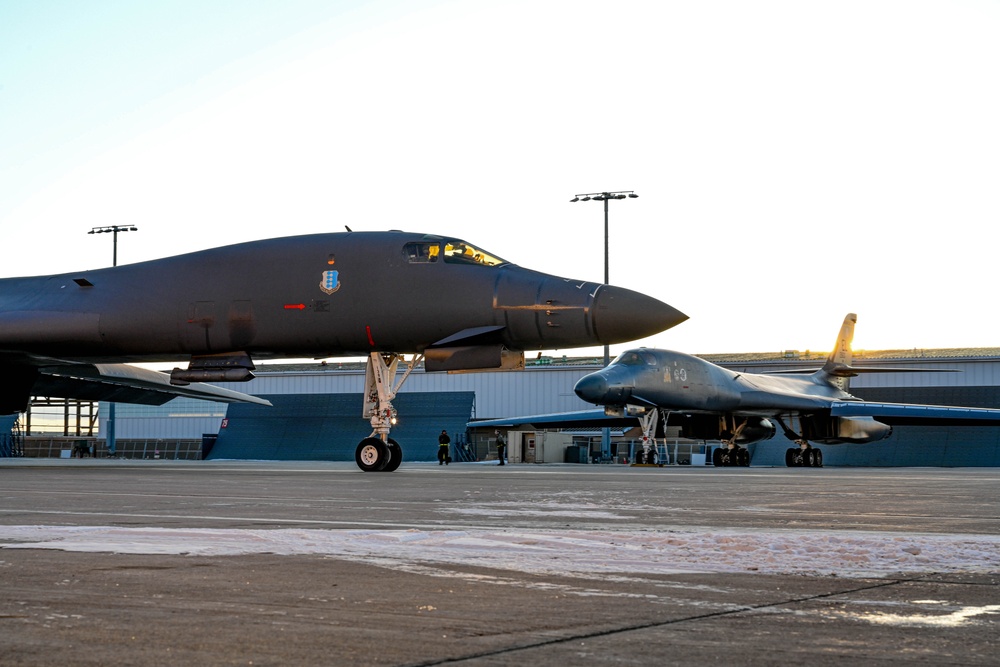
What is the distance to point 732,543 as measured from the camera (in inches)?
214

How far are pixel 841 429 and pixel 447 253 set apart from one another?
22999 millimetres

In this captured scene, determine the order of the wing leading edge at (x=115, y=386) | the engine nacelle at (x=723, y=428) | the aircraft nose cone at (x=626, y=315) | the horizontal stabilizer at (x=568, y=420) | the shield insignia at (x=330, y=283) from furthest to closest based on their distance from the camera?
the horizontal stabilizer at (x=568, y=420) → the engine nacelle at (x=723, y=428) → the wing leading edge at (x=115, y=386) → the shield insignia at (x=330, y=283) → the aircraft nose cone at (x=626, y=315)

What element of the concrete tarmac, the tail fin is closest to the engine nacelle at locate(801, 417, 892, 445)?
the tail fin

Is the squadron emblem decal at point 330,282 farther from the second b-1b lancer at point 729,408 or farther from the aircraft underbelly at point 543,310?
the second b-1b lancer at point 729,408

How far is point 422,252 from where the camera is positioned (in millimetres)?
18266

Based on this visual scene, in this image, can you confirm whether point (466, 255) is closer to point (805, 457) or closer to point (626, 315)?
point (626, 315)

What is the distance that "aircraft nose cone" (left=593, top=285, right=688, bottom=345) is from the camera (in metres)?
17.3

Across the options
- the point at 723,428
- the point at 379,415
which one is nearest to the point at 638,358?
the point at 723,428

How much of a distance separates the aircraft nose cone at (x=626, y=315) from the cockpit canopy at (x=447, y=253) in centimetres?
199

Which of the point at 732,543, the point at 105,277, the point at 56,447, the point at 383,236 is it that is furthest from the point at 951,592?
the point at 56,447

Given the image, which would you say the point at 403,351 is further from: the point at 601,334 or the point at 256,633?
the point at 256,633

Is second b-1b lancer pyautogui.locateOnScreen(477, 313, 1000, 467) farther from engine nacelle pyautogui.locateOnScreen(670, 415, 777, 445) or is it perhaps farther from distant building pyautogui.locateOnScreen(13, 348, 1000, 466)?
distant building pyautogui.locateOnScreen(13, 348, 1000, 466)

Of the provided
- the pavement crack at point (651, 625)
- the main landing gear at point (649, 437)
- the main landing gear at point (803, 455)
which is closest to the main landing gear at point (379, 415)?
the pavement crack at point (651, 625)

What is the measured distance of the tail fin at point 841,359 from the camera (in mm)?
43219
